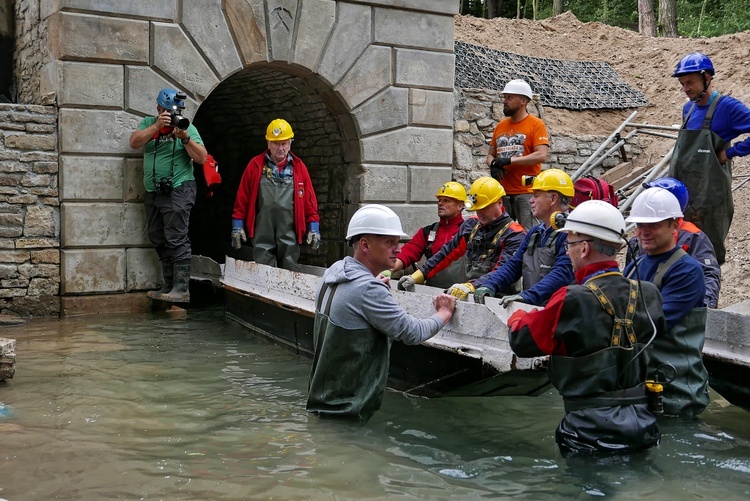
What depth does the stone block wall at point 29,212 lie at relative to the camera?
28.7 feet

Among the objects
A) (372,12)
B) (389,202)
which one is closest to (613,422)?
(389,202)

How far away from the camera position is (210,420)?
5.46 metres

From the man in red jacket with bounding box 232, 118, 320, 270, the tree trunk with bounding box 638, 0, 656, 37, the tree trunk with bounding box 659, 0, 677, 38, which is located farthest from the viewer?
the tree trunk with bounding box 638, 0, 656, 37

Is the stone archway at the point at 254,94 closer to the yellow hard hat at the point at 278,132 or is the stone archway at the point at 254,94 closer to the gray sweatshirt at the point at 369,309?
the yellow hard hat at the point at 278,132

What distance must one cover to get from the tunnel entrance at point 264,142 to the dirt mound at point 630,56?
11.7 feet

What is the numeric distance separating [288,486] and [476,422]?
1.69 m

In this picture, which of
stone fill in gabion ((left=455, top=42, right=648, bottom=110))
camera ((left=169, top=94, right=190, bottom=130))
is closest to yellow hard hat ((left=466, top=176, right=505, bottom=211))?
camera ((left=169, top=94, right=190, bottom=130))

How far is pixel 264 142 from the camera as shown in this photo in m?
12.3

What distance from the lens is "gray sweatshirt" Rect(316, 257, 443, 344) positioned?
4.84 metres

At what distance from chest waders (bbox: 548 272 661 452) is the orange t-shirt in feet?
16.5

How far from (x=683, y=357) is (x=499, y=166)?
4.60m

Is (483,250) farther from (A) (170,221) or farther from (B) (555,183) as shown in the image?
(A) (170,221)

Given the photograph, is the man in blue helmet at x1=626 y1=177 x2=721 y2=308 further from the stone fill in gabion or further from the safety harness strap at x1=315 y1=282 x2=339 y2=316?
the stone fill in gabion

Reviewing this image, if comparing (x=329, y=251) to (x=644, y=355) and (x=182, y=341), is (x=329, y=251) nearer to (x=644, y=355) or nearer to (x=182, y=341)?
(x=182, y=341)
